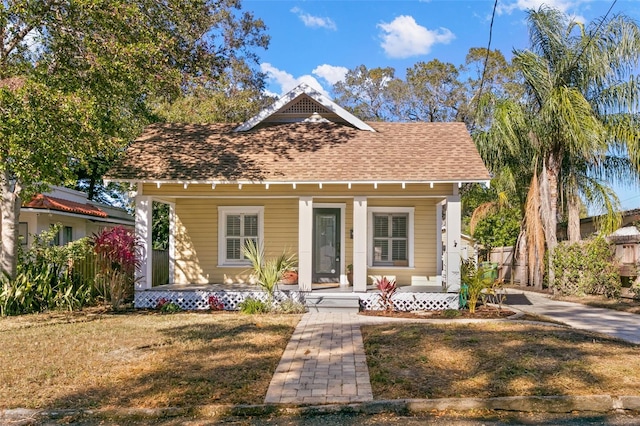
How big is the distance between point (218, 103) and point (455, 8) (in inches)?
533

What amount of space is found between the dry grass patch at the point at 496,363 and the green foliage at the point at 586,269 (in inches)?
270

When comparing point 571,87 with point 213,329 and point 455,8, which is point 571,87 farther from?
point 213,329

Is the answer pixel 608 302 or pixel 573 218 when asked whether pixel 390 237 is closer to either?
pixel 608 302

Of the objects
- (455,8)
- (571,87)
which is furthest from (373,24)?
(571,87)

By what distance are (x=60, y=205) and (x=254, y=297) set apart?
10095mm

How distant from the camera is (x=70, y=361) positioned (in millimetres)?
7180

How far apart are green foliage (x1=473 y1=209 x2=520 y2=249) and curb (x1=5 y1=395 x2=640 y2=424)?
18.3 metres

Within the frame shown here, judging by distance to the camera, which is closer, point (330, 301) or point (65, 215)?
point (330, 301)

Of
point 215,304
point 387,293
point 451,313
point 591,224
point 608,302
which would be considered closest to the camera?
point 451,313

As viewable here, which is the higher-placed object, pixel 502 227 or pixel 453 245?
pixel 502 227

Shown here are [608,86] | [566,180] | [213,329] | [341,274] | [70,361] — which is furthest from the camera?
[566,180]

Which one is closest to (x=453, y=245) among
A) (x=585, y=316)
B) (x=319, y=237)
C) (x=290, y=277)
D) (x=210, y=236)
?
(x=585, y=316)

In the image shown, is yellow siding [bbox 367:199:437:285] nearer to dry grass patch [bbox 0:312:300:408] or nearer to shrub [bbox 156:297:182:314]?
dry grass patch [bbox 0:312:300:408]

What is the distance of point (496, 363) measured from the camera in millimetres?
6855
